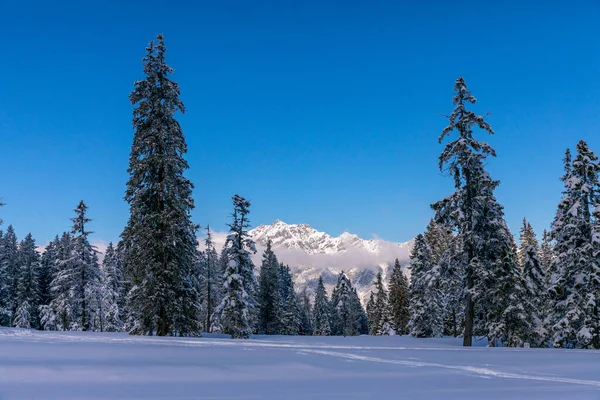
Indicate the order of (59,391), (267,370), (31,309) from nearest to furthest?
1. (59,391)
2. (267,370)
3. (31,309)

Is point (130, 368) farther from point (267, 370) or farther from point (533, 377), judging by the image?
point (533, 377)

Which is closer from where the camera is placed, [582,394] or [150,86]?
[582,394]

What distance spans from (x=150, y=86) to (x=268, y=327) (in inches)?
1742

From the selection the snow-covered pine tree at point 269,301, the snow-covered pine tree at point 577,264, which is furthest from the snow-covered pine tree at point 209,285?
the snow-covered pine tree at point 577,264

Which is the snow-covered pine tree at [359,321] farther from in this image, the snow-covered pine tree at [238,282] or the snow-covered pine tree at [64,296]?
the snow-covered pine tree at [64,296]

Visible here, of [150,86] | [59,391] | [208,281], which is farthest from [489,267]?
[208,281]

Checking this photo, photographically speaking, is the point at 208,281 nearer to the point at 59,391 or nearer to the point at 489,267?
the point at 489,267

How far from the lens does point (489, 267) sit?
26.6m

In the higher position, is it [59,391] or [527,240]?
[527,240]

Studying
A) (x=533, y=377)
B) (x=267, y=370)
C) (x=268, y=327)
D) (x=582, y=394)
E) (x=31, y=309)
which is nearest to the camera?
(x=582, y=394)

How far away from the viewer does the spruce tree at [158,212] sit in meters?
→ 23.7

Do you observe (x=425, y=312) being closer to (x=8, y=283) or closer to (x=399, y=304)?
(x=399, y=304)

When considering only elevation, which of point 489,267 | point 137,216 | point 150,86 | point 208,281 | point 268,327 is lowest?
point 268,327

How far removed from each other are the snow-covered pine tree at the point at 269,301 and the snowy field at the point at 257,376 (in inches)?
1925
